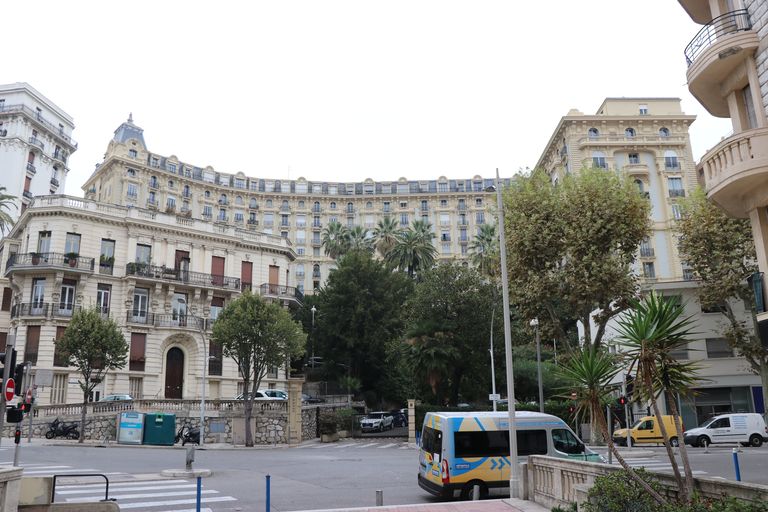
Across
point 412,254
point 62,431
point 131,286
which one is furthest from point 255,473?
point 412,254

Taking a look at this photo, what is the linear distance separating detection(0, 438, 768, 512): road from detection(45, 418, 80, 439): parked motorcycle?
108 inches

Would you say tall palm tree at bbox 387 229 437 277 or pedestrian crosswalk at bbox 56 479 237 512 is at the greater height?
tall palm tree at bbox 387 229 437 277

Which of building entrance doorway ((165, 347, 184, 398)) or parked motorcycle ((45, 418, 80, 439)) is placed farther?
building entrance doorway ((165, 347, 184, 398))

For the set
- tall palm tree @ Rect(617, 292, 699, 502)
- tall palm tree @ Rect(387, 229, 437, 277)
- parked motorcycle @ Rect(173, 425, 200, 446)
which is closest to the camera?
tall palm tree @ Rect(617, 292, 699, 502)

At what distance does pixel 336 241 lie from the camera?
73.6 m

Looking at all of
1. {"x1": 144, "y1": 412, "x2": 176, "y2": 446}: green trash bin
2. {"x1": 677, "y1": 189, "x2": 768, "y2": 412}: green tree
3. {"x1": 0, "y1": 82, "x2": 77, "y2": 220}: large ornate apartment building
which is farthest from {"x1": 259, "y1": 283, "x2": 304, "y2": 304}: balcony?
{"x1": 677, "y1": 189, "x2": 768, "y2": 412}: green tree

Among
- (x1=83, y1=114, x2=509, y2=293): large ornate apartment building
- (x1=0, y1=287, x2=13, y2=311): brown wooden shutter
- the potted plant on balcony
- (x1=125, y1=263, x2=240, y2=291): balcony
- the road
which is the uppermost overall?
(x1=83, y1=114, x2=509, y2=293): large ornate apartment building

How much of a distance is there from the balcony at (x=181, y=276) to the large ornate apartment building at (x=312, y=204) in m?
34.9

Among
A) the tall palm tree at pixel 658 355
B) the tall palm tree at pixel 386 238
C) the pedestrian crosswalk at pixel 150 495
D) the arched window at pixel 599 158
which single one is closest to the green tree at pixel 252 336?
the pedestrian crosswalk at pixel 150 495

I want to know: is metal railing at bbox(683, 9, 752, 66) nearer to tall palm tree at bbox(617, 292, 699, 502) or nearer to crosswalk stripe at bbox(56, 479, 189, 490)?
tall palm tree at bbox(617, 292, 699, 502)

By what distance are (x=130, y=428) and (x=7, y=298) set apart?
973 inches

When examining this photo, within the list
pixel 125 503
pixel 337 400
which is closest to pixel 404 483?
pixel 125 503

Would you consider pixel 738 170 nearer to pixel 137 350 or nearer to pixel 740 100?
pixel 740 100

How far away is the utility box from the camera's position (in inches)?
1233
